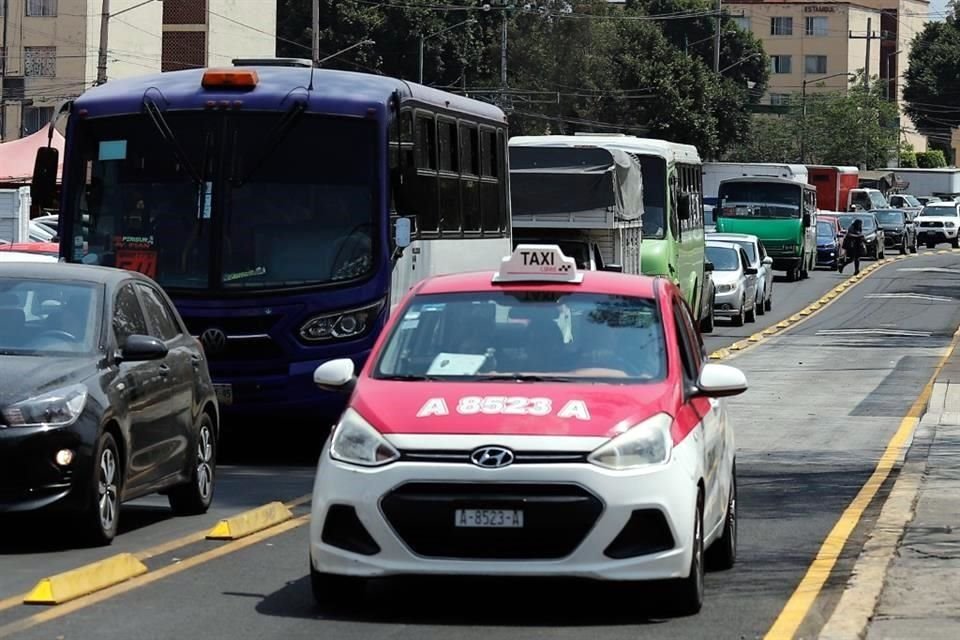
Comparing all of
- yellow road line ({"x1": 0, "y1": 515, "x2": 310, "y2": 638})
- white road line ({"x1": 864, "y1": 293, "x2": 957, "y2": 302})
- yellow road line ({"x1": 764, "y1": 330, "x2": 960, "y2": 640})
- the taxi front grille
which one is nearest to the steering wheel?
yellow road line ({"x1": 0, "y1": 515, "x2": 310, "y2": 638})

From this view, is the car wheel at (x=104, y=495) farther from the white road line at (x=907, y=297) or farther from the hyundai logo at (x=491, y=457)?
the white road line at (x=907, y=297)

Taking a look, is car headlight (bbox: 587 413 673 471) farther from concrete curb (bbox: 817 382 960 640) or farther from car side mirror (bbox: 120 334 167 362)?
car side mirror (bbox: 120 334 167 362)

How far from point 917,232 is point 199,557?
2821 inches

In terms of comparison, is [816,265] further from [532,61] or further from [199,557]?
[199,557]

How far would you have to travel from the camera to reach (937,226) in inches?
3211

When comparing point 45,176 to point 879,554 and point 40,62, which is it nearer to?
point 879,554

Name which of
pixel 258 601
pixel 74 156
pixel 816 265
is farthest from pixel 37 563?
pixel 816 265

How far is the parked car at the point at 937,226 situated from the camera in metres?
81.3

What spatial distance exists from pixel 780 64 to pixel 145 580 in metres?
145

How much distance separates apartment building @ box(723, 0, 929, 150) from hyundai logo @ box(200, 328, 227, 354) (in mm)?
132327

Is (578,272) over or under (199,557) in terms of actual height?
over

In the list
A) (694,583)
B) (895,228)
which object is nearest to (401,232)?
(694,583)

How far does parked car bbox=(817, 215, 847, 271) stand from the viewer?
6203cm

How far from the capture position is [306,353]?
16.0m
